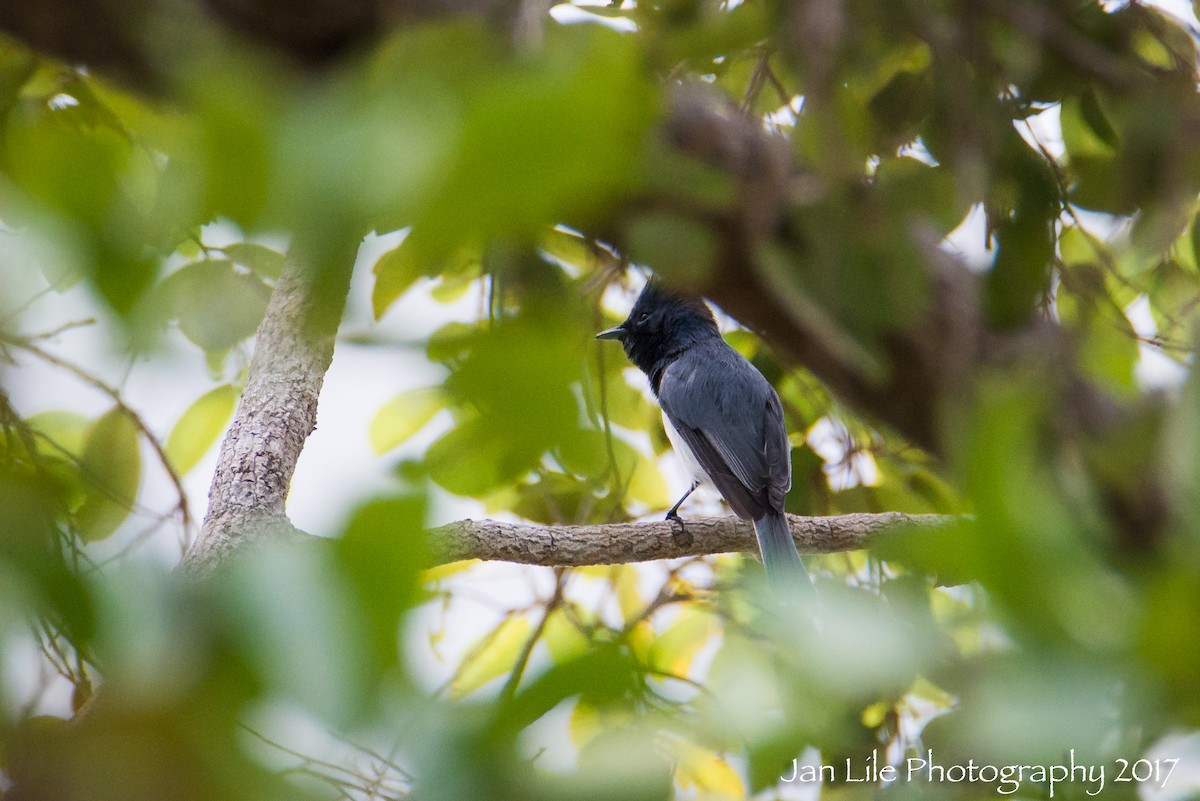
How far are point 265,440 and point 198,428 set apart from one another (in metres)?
0.15

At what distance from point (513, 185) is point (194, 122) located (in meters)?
0.11

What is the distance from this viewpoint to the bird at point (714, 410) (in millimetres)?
2973

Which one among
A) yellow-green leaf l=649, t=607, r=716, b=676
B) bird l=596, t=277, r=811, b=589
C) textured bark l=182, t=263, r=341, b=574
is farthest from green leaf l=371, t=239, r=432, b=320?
bird l=596, t=277, r=811, b=589

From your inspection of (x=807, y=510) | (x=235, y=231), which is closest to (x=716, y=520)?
(x=807, y=510)

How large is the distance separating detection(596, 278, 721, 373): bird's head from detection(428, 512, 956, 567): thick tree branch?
128 cm

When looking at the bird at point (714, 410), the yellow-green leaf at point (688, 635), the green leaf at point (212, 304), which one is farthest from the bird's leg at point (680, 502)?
the green leaf at point (212, 304)

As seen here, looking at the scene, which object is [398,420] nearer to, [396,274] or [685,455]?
[396,274]

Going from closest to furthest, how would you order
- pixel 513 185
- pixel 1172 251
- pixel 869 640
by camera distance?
1. pixel 513 185
2. pixel 869 640
3. pixel 1172 251

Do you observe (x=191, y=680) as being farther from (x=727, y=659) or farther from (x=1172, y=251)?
(x=1172, y=251)

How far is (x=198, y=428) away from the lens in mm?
1835

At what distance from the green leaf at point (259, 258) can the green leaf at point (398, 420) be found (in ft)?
0.57

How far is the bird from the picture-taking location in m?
2.97

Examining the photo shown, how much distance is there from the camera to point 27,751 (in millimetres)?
344

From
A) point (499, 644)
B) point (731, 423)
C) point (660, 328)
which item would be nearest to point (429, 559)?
point (499, 644)
